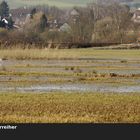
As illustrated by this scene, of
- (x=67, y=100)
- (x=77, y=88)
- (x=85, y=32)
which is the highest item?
(x=67, y=100)

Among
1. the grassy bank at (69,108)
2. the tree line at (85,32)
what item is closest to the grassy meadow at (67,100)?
the grassy bank at (69,108)

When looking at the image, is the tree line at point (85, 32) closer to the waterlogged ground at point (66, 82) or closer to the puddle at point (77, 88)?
the waterlogged ground at point (66, 82)

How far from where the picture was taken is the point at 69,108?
19.7 m

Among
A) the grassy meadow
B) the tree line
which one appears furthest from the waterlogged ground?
the tree line

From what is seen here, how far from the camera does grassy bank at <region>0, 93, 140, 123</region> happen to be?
57.3ft

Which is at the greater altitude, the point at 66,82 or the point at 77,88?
the point at 77,88

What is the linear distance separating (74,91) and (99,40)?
73566 mm

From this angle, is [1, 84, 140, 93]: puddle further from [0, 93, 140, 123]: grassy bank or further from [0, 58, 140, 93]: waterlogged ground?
[0, 93, 140, 123]: grassy bank

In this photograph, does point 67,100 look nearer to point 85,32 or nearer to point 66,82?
point 66,82

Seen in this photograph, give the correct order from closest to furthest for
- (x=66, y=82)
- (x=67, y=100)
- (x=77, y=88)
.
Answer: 1. (x=67, y=100)
2. (x=77, y=88)
3. (x=66, y=82)

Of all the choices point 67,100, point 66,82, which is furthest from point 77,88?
point 67,100

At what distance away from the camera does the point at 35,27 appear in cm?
11138
